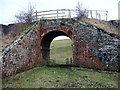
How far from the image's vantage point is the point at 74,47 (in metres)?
14.5

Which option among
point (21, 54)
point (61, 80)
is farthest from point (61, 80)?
point (21, 54)

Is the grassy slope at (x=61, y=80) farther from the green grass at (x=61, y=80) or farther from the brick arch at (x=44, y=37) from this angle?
the brick arch at (x=44, y=37)

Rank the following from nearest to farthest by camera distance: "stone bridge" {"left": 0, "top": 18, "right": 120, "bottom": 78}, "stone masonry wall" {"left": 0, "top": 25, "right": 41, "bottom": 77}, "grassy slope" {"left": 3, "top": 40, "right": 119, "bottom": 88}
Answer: "grassy slope" {"left": 3, "top": 40, "right": 119, "bottom": 88} < "stone masonry wall" {"left": 0, "top": 25, "right": 41, "bottom": 77} < "stone bridge" {"left": 0, "top": 18, "right": 120, "bottom": 78}

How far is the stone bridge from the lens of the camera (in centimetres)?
1217

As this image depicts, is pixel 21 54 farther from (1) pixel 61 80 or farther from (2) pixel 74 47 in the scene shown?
(2) pixel 74 47

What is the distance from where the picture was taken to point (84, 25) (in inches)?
558

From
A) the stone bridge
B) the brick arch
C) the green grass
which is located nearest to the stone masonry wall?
the stone bridge

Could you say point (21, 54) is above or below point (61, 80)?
above

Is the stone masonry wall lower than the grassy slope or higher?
higher

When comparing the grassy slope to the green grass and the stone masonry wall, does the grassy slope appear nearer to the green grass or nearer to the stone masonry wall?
the green grass

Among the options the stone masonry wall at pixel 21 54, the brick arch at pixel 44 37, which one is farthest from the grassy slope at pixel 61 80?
the brick arch at pixel 44 37

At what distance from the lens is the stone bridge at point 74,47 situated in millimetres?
12172

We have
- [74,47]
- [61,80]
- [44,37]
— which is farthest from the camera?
[44,37]

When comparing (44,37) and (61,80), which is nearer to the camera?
(61,80)
